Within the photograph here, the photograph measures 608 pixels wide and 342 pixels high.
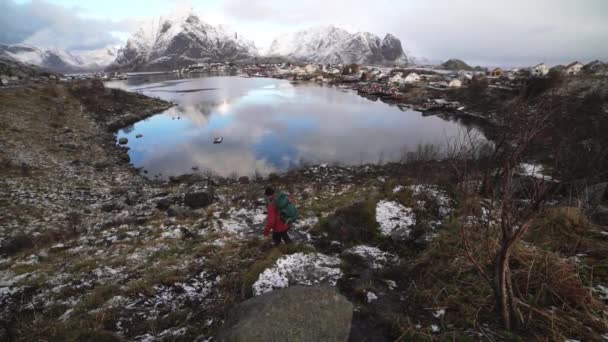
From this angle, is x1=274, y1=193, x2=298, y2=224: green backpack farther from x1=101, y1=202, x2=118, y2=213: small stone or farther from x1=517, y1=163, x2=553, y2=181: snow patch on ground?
x1=101, y1=202, x2=118, y2=213: small stone

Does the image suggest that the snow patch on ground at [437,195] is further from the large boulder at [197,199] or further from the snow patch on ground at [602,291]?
the large boulder at [197,199]

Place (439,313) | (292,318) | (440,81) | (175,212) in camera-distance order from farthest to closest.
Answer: (440,81), (175,212), (439,313), (292,318)

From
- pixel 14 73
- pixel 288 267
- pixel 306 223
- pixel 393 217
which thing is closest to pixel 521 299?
pixel 288 267

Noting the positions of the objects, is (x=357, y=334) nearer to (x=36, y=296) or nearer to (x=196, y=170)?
(x=36, y=296)

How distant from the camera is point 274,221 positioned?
22.6ft

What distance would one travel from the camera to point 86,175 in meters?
18.4

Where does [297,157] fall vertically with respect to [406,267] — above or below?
below

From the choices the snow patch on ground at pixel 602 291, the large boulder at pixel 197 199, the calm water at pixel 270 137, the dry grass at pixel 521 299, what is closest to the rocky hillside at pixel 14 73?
the calm water at pixel 270 137

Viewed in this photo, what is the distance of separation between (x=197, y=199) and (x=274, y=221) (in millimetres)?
8464

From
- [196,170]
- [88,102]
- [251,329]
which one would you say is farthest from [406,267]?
[88,102]

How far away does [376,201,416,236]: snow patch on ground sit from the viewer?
315 inches

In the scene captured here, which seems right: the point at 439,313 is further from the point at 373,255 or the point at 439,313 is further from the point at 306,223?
the point at 306,223

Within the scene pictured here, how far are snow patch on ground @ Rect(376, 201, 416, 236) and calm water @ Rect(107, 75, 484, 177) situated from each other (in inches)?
588

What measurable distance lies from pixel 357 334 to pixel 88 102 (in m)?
53.9
